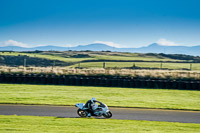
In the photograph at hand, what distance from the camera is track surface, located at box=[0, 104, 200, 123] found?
15.1 metres

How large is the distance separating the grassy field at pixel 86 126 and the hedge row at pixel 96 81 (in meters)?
17.0

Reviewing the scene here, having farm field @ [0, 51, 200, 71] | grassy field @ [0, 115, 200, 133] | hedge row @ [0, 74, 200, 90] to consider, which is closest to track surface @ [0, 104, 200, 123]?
grassy field @ [0, 115, 200, 133]

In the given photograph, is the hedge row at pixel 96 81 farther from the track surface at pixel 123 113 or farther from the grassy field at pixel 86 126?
the grassy field at pixel 86 126

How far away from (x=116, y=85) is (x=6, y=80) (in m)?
12.8

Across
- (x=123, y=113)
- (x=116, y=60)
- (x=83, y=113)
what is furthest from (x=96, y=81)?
(x=116, y=60)

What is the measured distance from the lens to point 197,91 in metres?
28.0

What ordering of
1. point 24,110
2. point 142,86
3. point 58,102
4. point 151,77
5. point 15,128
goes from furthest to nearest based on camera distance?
point 151,77 < point 142,86 < point 58,102 < point 24,110 < point 15,128

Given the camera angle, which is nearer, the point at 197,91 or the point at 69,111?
the point at 69,111

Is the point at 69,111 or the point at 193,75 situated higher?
the point at 193,75

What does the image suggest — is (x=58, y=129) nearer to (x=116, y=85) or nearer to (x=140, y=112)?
(x=140, y=112)

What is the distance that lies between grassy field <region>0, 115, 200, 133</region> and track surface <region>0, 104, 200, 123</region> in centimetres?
199

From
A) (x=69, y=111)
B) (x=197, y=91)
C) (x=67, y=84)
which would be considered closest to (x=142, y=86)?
(x=197, y=91)

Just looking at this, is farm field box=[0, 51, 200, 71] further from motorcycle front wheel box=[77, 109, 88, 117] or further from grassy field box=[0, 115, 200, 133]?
grassy field box=[0, 115, 200, 133]

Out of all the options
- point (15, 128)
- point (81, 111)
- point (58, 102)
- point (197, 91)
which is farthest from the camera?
point (197, 91)
